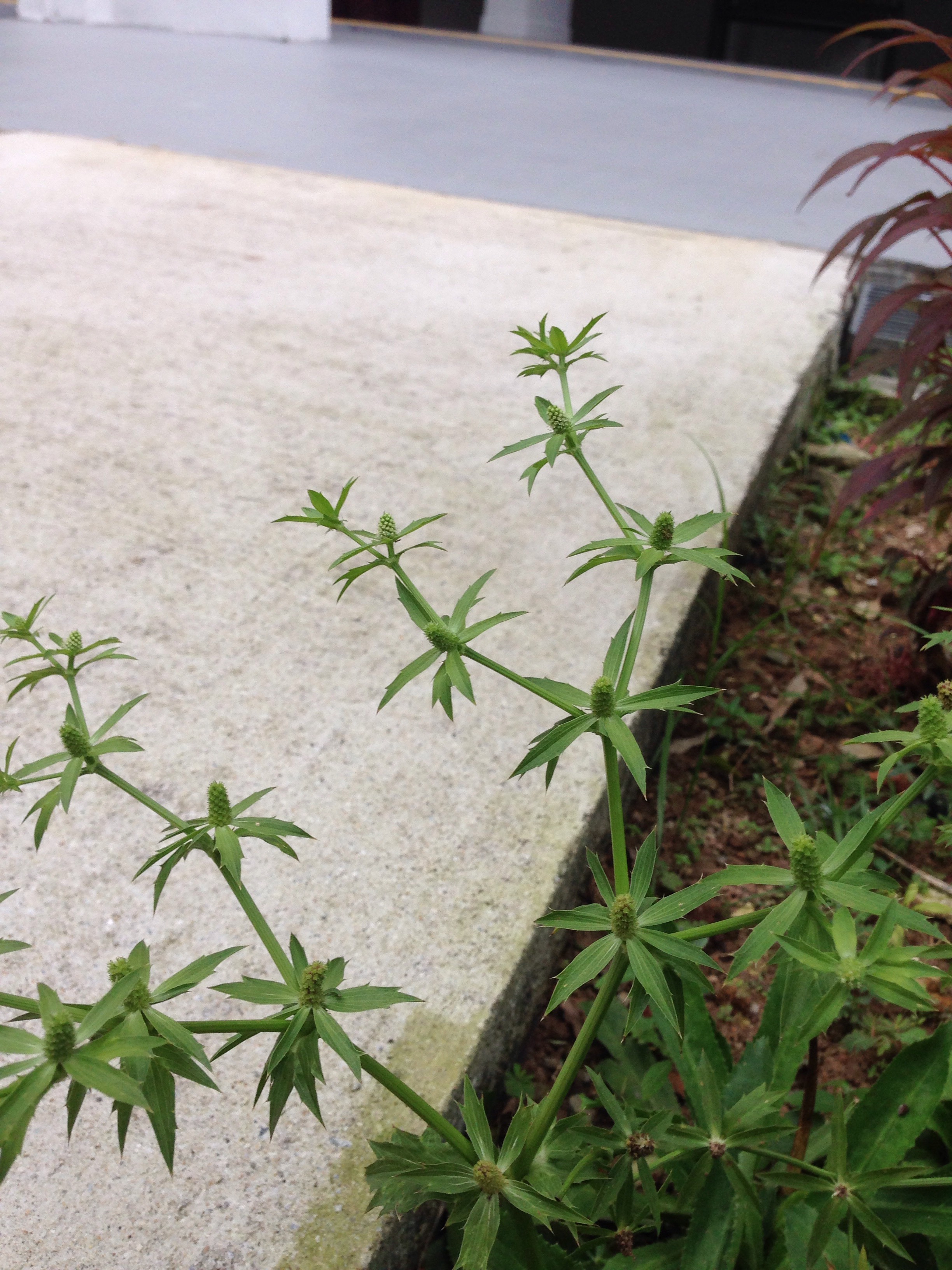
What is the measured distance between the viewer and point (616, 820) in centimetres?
101

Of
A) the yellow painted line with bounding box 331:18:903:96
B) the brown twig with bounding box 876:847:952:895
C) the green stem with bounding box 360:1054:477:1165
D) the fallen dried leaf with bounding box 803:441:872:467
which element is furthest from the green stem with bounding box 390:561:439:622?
the yellow painted line with bounding box 331:18:903:96

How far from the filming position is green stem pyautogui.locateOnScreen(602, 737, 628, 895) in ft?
3.20

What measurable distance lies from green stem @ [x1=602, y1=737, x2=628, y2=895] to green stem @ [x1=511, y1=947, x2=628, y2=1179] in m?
0.07

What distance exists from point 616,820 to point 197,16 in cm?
910

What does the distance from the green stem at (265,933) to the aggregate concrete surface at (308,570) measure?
405 mm

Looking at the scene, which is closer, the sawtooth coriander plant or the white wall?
the sawtooth coriander plant

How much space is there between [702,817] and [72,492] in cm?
156

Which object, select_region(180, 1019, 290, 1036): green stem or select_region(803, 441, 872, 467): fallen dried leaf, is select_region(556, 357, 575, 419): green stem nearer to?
select_region(180, 1019, 290, 1036): green stem

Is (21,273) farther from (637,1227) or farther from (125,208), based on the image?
(637,1227)

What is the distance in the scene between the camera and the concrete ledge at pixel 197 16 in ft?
26.6

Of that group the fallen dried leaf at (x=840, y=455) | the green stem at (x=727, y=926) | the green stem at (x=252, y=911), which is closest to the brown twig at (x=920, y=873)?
the green stem at (x=727, y=926)

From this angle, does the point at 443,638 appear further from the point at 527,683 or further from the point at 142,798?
the point at 142,798

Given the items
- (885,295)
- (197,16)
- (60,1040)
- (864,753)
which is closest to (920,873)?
(864,753)

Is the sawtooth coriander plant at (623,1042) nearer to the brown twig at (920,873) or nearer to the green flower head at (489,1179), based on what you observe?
the green flower head at (489,1179)
